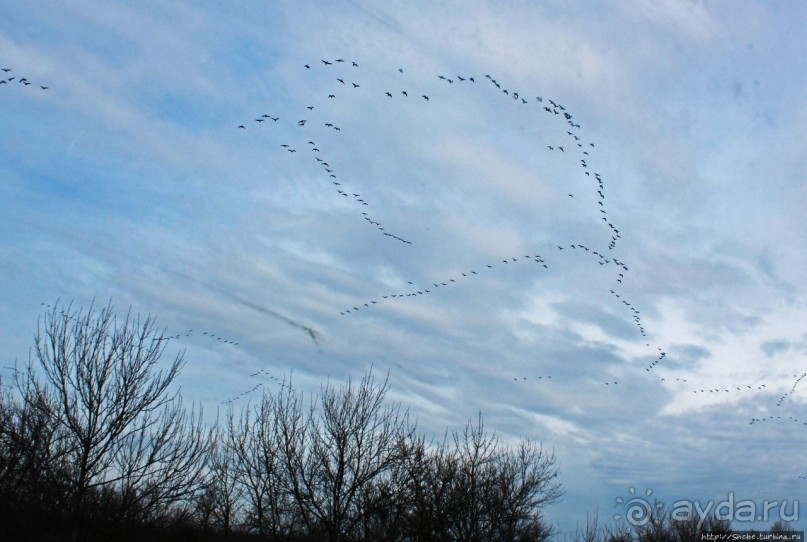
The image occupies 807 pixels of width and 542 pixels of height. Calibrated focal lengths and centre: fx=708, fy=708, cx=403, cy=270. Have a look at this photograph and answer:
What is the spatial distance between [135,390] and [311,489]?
800 cm

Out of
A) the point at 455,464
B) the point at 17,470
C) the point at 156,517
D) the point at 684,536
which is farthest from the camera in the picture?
the point at 684,536

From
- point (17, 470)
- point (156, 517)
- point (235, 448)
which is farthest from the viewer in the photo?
point (235, 448)

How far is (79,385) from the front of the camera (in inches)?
788

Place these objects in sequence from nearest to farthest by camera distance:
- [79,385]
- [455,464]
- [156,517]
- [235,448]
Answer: [79,385]
[156,517]
[235,448]
[455,464]

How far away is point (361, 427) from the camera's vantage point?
26797 millimetres

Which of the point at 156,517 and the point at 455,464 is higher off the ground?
the point at 455,464

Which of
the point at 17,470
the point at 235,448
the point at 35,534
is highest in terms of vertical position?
the point at 235,448

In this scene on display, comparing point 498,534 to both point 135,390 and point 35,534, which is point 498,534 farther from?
point 35,534

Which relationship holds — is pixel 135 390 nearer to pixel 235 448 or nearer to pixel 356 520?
pixel 356 520

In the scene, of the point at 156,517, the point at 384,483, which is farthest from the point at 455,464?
the point at 156,517

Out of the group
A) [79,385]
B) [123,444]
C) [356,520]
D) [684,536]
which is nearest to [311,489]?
[356,520]

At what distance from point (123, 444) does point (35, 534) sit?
366cm

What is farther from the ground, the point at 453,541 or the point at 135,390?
the point at 135,390

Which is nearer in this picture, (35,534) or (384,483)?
(35,534)
